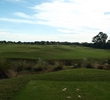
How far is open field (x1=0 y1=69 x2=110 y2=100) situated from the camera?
11.9 m

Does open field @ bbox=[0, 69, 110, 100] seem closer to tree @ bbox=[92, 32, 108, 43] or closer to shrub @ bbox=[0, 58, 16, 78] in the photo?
shrub @ bbox=[0, 58, 16, 78]

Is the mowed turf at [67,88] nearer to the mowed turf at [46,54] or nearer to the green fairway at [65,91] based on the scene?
the green fairway at [65,91]

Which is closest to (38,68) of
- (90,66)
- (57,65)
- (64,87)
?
(57,65)

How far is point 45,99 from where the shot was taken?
1133cm

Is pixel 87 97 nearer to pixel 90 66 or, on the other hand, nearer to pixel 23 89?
pixel 23 89

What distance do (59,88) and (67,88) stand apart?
0.46 metres

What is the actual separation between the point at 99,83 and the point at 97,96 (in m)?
3.02

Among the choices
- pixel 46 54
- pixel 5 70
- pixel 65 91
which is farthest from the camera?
pixel 46 54

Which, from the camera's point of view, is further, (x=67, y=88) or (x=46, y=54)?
(x=46, y=54)

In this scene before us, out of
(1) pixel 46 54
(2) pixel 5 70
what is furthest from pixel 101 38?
(2) pixel 5 70

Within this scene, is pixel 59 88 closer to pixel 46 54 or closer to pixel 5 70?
pixel 5 70

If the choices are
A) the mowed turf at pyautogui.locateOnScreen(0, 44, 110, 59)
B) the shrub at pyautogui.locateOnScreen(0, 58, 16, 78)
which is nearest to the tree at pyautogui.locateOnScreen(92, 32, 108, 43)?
the mowed turf at pyautogui.locateOnScreen(0, 44, 110, 59)

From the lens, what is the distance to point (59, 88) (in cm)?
1344

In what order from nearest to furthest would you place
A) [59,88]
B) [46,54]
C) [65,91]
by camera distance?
[65,91] < [59,88] < [46,54]
